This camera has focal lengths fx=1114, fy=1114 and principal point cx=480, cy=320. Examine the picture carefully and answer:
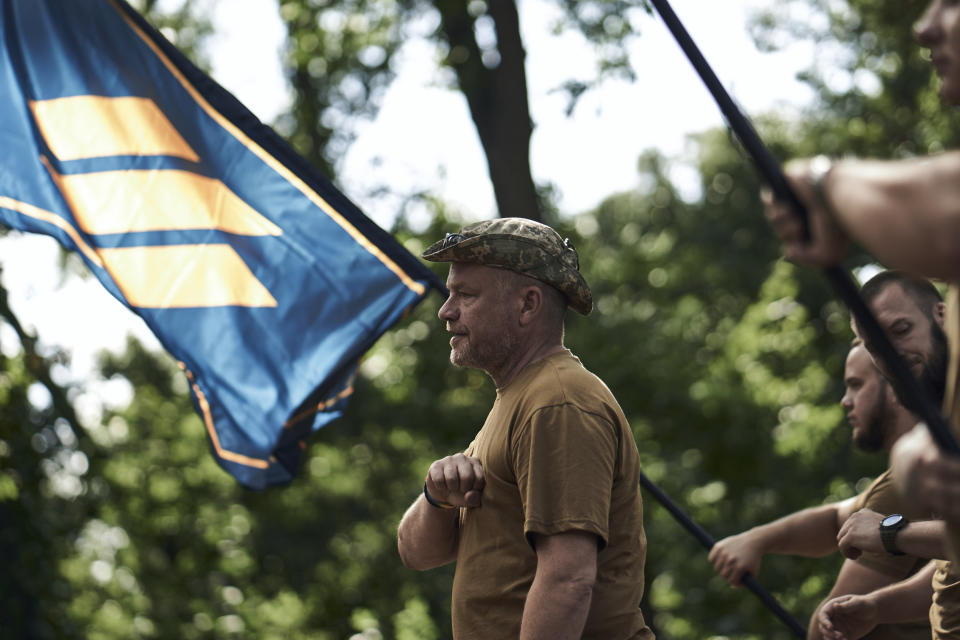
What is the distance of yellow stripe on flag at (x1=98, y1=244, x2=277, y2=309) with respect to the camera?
4375mm

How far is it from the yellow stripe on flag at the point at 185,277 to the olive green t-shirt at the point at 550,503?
5.93ft

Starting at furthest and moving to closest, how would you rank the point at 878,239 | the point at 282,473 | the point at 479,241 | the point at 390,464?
the point at 390,464
the point at 282,473
the point at 479,241
the point at 878,239

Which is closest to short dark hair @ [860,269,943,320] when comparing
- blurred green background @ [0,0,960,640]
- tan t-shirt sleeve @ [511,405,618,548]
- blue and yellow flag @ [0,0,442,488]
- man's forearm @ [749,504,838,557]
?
man's forearm @ [749,504,838,557]

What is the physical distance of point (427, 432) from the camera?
15102 millimetres

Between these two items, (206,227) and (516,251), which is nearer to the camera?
(516,251)

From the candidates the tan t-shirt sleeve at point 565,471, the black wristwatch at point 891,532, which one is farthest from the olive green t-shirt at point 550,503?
the black wristwatch at point 891,532

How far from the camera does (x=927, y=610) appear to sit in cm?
309

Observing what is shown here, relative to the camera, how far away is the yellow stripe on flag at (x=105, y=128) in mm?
4480

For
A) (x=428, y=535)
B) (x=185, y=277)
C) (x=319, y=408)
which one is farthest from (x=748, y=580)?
(x=185, y=277)

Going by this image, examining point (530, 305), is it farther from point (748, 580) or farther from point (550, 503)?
point (748, 580)

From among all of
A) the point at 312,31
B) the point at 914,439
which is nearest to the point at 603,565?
the point at 914,439

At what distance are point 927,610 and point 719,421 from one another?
44.1 feet

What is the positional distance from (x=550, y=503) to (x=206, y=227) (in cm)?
235

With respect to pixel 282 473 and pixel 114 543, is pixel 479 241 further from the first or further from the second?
pixel 114 543
